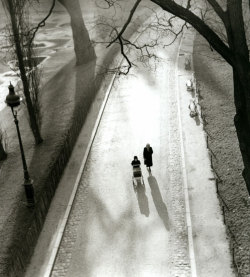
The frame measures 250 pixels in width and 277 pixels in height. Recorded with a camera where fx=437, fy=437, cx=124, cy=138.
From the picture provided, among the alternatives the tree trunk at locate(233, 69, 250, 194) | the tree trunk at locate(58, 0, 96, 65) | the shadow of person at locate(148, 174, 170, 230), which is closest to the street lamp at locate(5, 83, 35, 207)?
the shadow of person at locate(148, 174, 170, 230)

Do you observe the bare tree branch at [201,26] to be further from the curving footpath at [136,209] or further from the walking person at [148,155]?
the walking person at [148,155]

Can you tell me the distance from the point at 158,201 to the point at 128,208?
1.12 metres

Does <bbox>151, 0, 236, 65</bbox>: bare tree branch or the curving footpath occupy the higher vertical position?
<bbox>151, 0, 236, 65</bbox>: bare tree branch

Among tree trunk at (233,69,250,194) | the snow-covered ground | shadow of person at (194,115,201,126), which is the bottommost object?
shadow of person at (194,115,201,126)

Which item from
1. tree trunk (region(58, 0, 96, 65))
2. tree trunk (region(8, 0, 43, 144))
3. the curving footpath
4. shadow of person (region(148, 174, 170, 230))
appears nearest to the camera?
the curving footpath

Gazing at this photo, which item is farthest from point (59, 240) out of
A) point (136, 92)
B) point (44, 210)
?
→ point (136, 92)

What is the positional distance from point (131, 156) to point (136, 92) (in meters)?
8.37

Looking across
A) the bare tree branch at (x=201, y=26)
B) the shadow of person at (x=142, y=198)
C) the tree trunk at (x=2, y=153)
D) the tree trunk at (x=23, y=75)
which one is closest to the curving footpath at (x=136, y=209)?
the shadow of person at (x=142, y=198)

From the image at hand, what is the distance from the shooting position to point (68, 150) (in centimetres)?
1889

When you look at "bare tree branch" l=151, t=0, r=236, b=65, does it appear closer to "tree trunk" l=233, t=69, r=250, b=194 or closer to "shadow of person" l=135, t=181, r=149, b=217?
"tree trunk" l=233, t=69, r=250, b=194

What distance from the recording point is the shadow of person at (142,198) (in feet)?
49.1

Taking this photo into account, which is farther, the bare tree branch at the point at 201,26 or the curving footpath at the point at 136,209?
the curving footpath at the point at 136,209

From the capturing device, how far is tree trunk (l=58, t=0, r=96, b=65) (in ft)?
100

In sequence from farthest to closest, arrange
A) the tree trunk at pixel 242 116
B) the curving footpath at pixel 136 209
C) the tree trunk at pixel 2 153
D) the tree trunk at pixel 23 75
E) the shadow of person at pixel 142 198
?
the tree trunk at pixel 2 153, the tree trunk at pixel 23 75, the shadow of person at pixel 142 198, the curving footpath at pixel 136 209, the tree trunk at pixel 242 116
